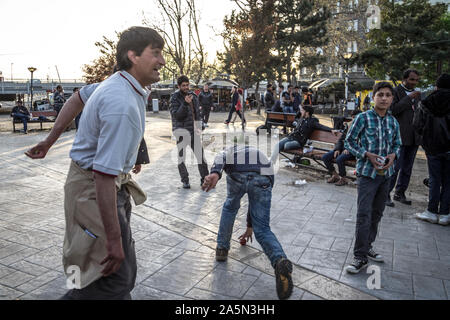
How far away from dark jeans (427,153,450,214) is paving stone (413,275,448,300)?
196 centimetres

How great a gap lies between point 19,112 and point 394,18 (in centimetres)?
2381

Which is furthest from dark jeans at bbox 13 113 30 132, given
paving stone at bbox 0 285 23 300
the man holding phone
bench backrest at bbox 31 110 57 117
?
the man holding phone

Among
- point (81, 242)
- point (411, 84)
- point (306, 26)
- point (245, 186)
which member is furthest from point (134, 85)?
point (306, 26)

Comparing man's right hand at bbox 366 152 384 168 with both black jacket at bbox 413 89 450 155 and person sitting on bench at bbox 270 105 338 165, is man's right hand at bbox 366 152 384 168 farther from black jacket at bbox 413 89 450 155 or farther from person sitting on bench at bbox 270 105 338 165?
person sitting on bench at bbox 270 105 338 165

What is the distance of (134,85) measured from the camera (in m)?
1.85

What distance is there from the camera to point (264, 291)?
3.04 m

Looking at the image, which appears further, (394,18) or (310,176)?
(394,18)

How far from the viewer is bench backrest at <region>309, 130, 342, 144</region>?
7325mm

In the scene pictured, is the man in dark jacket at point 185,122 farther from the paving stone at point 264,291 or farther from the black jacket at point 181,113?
the paving stone at point 264,291

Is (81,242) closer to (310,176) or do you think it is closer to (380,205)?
(380,205)

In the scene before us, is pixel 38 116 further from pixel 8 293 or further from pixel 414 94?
pixel 414 94

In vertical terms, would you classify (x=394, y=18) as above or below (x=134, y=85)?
above

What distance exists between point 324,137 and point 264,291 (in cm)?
517
